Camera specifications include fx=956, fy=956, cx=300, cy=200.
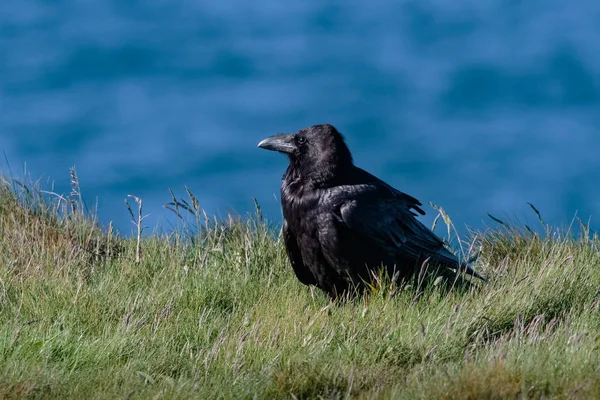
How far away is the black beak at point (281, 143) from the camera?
7.29m

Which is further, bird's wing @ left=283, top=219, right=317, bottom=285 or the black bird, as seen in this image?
bird's wing @ left=283, top=219, right=317, bottom=285

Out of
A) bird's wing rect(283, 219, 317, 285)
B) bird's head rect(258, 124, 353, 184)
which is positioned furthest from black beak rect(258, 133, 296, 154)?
bird's wing rect(283, 219, 317, 285)

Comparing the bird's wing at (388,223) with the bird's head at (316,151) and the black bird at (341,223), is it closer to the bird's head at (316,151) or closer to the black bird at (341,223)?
the black bird at (341,223)

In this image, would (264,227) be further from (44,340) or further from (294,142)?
(44,340)

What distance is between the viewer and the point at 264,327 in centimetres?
582

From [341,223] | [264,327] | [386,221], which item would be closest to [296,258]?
[341,223]

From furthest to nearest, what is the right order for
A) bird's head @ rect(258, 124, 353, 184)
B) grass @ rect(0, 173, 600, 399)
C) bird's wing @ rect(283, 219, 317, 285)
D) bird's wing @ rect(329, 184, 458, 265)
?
bird's wing @ rect(283, 219, 317, 285), bird's head @ rect(258, 124, 353, 184), bird's wing @ rect(329, 184, 458, 265), grass @ rect(0, 173, 600, 399)

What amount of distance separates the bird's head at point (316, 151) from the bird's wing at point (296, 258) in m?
0.45

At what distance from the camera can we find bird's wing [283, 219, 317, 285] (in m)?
7.13

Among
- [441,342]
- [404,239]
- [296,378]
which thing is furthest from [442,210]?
[296,378]

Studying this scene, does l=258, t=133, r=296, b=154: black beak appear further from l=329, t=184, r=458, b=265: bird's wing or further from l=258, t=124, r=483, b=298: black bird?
l=329, t=184, r=458, b=265: bird's wing

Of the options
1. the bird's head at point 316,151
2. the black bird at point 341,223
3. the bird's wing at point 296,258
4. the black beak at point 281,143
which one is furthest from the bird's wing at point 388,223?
the black beak at point 281,143

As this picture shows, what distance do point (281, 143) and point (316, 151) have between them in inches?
14.5

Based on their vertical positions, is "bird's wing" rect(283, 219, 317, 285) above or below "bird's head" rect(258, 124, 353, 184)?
below
